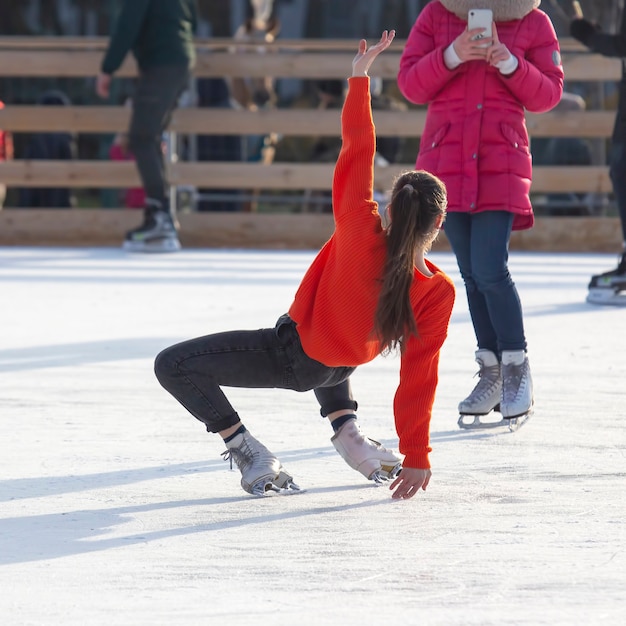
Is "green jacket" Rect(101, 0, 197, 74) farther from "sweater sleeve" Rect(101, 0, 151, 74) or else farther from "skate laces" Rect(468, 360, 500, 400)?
"skate laces" Rect(468, 360, 500, 400)

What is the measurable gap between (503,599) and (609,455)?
48.2 inches

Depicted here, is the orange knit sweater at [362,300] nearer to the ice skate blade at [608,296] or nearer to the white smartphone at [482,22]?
the white smartphone at [482,22]

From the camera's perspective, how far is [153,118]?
8.44 meters

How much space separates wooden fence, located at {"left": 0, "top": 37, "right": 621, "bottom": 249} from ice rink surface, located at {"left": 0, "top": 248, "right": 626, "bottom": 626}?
379 centimetres

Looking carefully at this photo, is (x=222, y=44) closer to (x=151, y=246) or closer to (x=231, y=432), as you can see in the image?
(x=151, y=246)

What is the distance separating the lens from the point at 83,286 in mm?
6867

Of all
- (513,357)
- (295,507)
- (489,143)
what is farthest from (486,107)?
(295,507)

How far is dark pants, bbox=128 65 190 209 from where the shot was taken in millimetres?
8430

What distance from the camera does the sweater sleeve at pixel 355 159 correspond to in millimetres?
3072

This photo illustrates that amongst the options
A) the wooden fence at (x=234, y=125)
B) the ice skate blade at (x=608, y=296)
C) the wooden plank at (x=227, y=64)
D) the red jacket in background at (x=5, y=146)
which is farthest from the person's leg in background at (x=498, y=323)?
the red jacket in background at (x=5, y=146)

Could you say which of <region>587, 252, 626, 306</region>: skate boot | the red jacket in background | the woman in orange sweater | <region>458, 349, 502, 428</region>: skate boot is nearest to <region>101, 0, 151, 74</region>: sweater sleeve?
the red jacket in background

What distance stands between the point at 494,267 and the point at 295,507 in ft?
3.91

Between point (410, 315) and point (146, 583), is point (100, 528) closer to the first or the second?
point (146, 583)

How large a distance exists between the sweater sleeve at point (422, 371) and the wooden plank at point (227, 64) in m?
6.14
